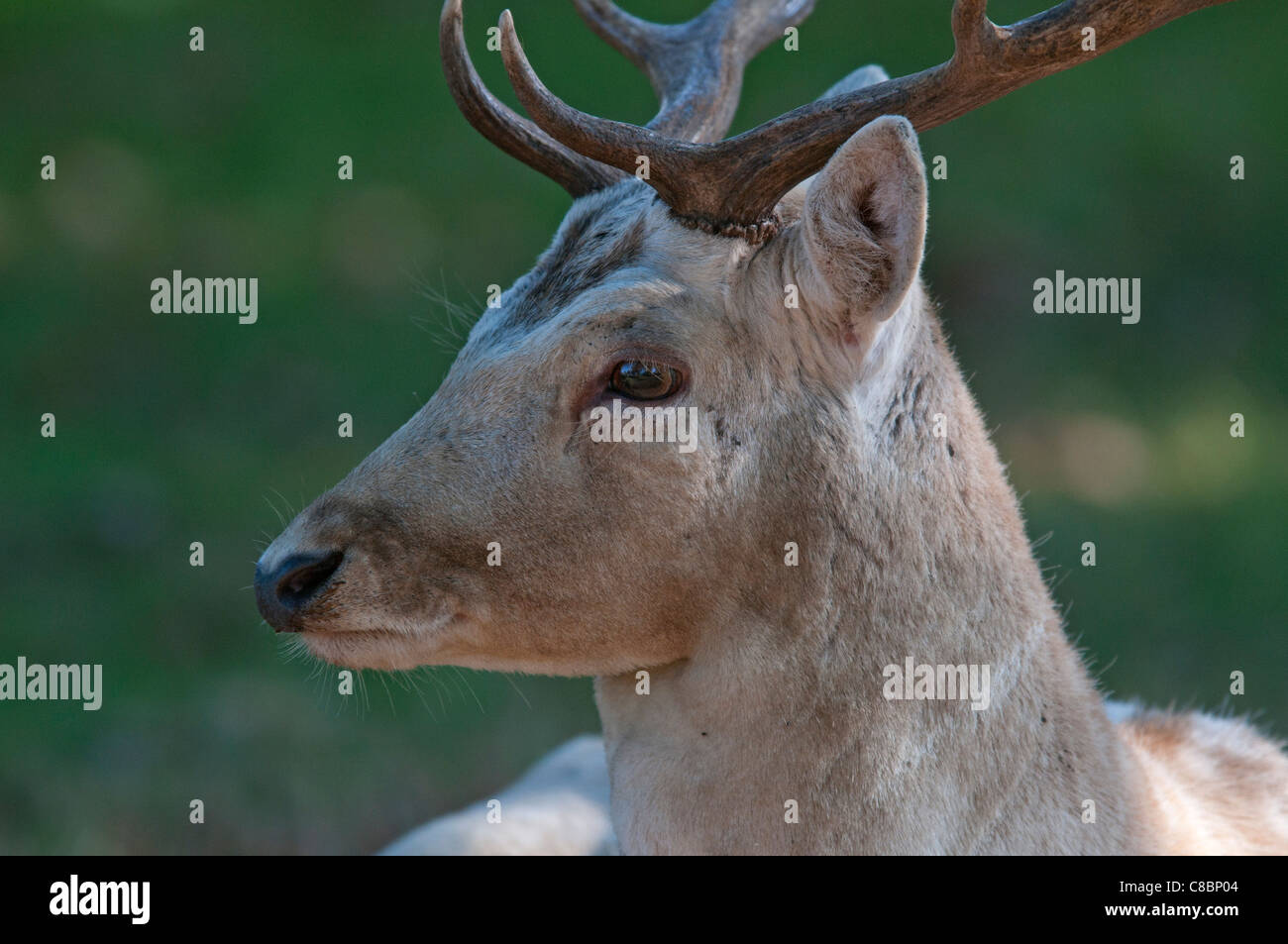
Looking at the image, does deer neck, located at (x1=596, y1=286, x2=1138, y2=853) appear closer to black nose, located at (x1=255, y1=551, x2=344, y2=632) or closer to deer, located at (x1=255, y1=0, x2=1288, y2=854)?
deer, located at (x1=255, y1=0, x2=1288, y2=854)

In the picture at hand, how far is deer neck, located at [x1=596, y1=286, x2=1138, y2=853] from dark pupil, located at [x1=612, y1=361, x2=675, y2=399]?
0.38 m

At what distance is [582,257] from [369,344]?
7.50 m

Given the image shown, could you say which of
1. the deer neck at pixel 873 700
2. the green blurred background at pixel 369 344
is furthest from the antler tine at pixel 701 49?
the green blurred background at pixel 369 344

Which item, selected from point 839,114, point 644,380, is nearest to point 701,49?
point 839,114

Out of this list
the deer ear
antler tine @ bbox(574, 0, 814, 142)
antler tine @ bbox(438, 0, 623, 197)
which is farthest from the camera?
antler tine @ bbox(574, 0, 814, 142)

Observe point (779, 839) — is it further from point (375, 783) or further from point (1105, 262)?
point (1105, 262)

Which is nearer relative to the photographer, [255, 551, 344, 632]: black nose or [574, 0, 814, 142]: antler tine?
[255, 551, 344, 632]: black nose

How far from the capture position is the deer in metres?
3.25

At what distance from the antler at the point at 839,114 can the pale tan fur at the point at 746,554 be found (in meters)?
0.11

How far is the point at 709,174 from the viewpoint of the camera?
3422 millimetres

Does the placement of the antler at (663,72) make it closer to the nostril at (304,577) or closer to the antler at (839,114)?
the antler at (839,114)

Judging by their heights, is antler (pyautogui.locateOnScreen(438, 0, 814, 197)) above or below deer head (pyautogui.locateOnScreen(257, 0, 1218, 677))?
above

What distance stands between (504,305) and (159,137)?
9.11 meters

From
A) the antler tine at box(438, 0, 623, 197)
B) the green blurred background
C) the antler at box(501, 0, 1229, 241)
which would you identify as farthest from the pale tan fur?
the green blurred background
